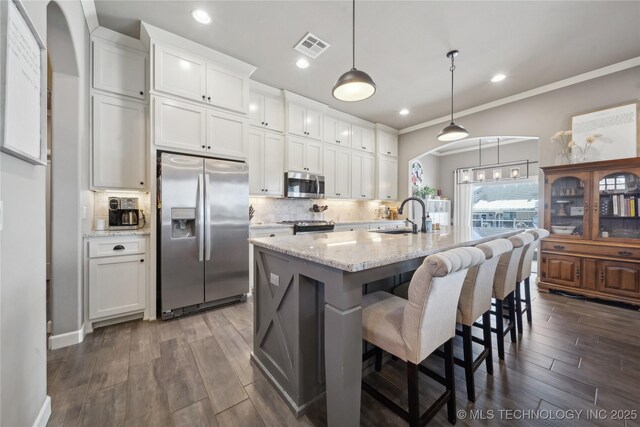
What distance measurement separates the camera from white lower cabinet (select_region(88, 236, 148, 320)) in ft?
7.67

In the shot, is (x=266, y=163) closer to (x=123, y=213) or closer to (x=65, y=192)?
(x=123, y=213)

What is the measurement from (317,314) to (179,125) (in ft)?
8.45

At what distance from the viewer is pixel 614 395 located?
1.55m

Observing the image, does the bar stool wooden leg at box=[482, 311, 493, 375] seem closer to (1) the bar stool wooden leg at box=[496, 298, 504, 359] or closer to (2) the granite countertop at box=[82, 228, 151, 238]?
(1) the bar stool wooden leg at box=[496, 298, 504, 359]

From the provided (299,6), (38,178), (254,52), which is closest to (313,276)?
(38,178)

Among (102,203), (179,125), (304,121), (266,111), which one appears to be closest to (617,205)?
(304,121)

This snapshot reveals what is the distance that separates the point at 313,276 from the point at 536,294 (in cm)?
383

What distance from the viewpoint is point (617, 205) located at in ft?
10.2

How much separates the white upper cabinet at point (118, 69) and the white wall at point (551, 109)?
508 cm

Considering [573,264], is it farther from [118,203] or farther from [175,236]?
[118,203]

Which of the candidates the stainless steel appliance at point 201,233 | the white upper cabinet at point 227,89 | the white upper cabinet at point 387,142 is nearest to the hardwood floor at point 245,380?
the stainless steel appliance at point 201,233

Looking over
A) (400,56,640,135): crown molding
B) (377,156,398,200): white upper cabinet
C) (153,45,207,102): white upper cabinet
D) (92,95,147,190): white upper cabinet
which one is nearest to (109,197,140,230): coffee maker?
(92,95,147,190): white upper cabinet

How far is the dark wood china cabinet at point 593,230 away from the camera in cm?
296

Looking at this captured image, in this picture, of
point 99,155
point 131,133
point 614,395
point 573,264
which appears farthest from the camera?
point 573,264
